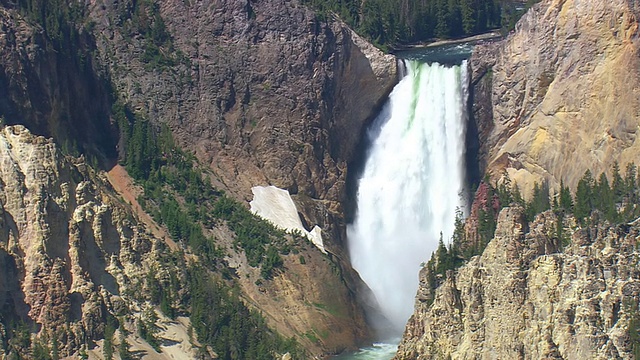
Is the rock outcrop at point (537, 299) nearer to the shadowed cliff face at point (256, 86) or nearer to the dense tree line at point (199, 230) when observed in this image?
the dense tree line at point (199, 230)

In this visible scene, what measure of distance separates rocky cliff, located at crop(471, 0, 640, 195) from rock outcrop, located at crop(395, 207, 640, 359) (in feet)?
65.6

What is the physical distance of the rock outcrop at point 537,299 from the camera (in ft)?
299

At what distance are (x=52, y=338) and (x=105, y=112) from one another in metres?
26.5

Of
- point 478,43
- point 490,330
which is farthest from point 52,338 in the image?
point 478,43

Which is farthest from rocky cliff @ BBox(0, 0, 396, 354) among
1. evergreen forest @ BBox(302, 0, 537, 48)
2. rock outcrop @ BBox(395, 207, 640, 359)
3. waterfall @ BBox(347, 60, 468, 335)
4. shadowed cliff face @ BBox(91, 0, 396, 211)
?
rock outcrop @ BBox(395, 207, 640, 359)

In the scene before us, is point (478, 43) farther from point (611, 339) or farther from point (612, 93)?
point (611, 339)

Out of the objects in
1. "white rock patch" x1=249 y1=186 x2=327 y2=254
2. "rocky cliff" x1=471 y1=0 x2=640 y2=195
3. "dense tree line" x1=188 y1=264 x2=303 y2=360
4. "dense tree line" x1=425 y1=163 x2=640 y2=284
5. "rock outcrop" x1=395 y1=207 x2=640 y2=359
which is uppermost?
"rocky cliff" x1=471 y1=0 x2=640 y2=195

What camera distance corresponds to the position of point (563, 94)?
→ 126m

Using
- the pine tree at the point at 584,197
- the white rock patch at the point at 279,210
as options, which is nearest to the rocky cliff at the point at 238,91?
the white rock patch at the point at 279,210

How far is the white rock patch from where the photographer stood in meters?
131

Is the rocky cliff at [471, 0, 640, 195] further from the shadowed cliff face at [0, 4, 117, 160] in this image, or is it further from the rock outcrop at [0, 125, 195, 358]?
the rock outcrop at [0, 125, 195, 358]

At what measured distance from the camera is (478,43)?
472ft

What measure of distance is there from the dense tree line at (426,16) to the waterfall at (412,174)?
39.5 feet

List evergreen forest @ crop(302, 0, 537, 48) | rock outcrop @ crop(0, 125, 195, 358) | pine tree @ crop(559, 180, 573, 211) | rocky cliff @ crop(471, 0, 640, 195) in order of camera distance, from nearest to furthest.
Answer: rock outcrop @ crop(0, 125, 195, 358)
pine tree @ crop(559, 180, 573, 211)
rocky cliff @ crop(471, 0, 640, 195)
evergreen forest @ crop(302, 0, 537, 48)
